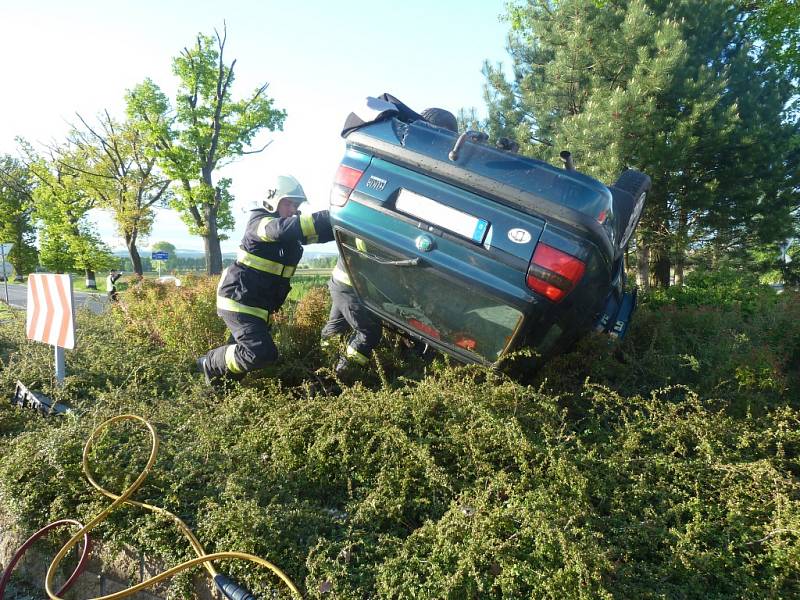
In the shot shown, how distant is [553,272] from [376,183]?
3.72 ft

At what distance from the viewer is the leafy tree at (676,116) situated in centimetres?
836

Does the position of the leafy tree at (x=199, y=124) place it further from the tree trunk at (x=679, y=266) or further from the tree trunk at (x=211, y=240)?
the tree trunk at (x=679, y=266)

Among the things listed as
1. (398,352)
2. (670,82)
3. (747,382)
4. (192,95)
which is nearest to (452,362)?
(398,352)

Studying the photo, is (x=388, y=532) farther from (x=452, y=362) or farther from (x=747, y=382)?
(x=747, y=382)

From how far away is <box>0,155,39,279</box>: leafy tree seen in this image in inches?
1167

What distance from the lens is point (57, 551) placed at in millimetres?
2807

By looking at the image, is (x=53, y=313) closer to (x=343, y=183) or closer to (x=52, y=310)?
(x=52, y=310)

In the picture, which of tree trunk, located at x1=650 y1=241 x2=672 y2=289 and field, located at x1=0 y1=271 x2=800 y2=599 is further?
tree trunk, located at x1=650 y1=241 x2=672 y2=289

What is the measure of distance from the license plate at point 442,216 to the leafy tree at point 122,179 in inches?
844

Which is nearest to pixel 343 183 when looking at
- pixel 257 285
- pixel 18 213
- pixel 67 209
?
pixel 257 285

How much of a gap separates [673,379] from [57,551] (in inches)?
159

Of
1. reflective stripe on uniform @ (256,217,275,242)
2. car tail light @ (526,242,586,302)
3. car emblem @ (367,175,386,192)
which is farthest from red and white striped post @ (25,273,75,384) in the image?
car tail light @ (526,242,586,302)

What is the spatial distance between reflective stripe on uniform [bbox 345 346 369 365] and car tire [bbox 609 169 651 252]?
6.75ft

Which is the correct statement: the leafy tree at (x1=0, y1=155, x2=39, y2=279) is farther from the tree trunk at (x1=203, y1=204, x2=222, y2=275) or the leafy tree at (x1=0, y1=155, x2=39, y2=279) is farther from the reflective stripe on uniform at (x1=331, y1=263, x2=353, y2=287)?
the reflective stripe on uniform at (x1=331, y1=263, x2=353, y2=287)
